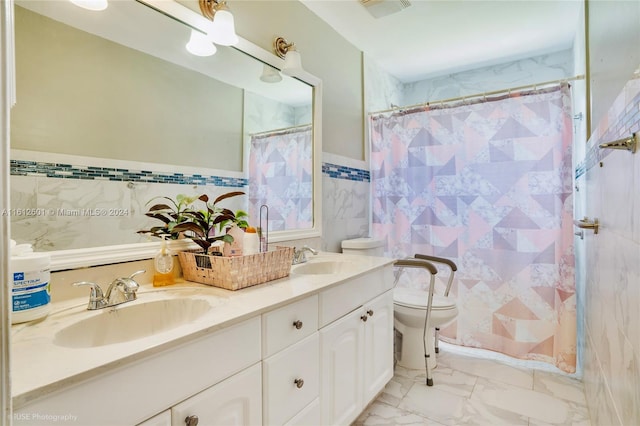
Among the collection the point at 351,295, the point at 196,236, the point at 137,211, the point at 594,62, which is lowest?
the point at 351,295

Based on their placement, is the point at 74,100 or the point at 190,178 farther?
the point at 190,178

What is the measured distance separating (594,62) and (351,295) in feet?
5.27

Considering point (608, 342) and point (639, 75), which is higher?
point (639, 75)

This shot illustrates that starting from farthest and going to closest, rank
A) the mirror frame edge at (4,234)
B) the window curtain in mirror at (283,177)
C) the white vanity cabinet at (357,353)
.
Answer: the window curtain in mirror at (283,177) < the white vanity cabinet at (357,353) < the mirror frame edge at (4,234)

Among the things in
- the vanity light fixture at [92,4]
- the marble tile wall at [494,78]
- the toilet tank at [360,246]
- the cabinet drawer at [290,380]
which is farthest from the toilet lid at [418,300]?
the vanity light fixture at [92,4]

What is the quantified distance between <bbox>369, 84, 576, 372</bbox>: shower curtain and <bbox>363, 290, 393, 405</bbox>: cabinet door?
80cm

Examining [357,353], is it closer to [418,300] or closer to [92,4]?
[418,300]

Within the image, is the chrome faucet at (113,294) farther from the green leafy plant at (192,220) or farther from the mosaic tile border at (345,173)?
the mosaic tile border at (345,173)

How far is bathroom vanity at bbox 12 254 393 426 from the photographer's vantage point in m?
0.62

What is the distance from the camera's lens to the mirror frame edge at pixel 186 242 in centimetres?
104

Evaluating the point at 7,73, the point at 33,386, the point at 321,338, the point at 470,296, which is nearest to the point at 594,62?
the point at 470,296

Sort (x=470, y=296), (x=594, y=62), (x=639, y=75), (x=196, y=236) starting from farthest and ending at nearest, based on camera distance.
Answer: (x=470, y=296) < (x=594, y=62) < (x=196, y=236) < (x=639, y=75)

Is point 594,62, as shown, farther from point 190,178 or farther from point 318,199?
point 190,178

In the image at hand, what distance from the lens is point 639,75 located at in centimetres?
76
